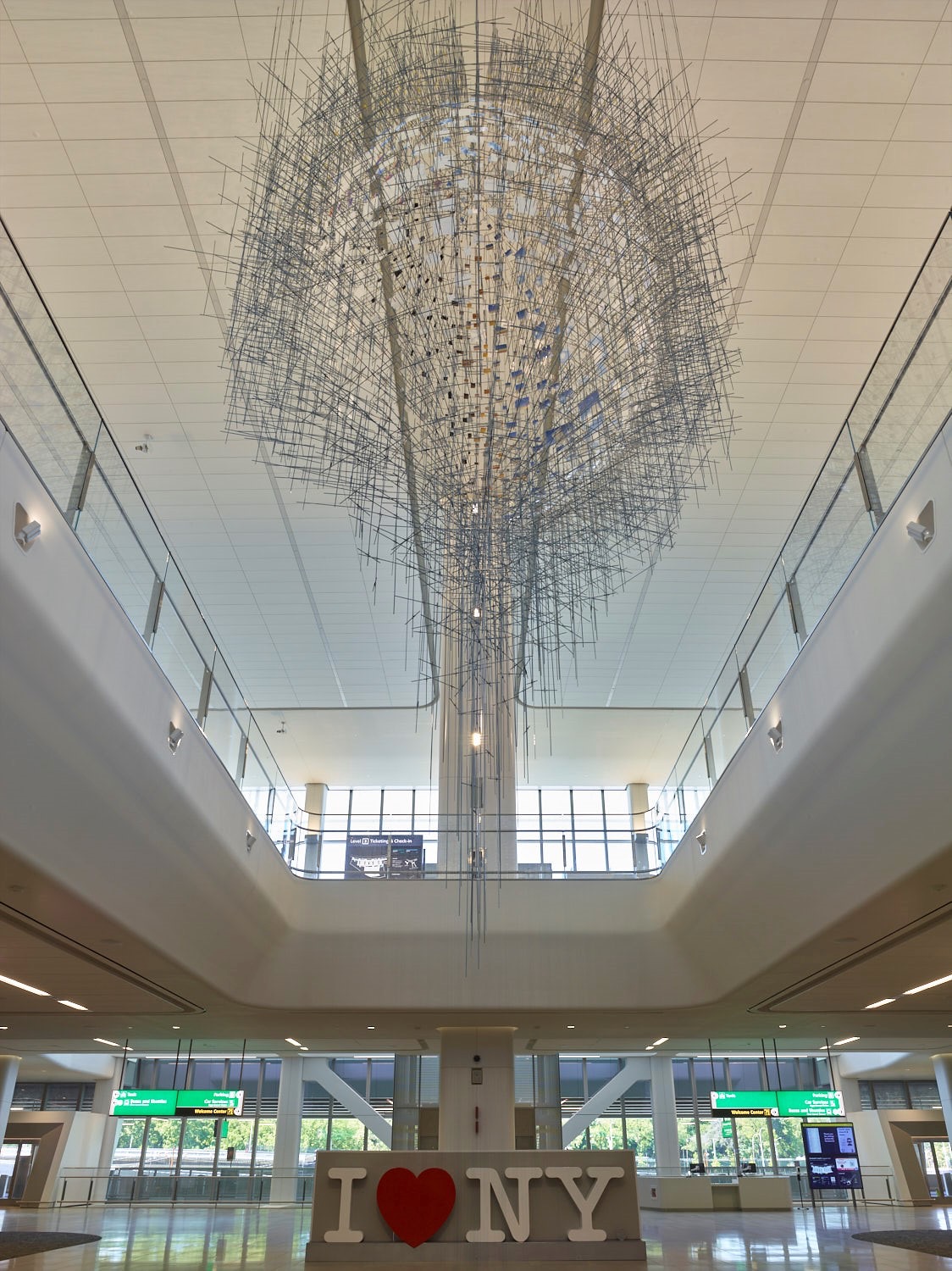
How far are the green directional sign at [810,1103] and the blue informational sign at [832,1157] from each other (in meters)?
0.54

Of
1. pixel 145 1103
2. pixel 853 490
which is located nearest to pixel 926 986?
pixel 853 490

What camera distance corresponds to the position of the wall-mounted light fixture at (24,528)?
4574 millimetres

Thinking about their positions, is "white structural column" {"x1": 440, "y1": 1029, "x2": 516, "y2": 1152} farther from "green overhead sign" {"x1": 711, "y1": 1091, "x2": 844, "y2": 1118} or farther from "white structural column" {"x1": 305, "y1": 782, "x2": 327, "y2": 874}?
"green overhead sign" {"x1": 711, "y1": 1091, "x2": 844, "y2": 1118}

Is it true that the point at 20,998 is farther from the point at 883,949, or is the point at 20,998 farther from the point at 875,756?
the point at 875,756

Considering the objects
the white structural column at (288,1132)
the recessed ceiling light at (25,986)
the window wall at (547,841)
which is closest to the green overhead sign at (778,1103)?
the white structural column at (288,1132)

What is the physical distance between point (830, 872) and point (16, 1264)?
6.98m

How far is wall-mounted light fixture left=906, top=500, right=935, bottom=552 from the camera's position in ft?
15.3

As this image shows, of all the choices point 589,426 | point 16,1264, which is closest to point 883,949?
point 589,426

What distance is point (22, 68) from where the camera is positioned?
622 cm

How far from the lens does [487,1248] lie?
9289 mm

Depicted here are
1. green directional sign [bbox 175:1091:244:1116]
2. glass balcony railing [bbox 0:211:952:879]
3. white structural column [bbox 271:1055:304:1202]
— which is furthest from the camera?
white structural column [bbox 271:1055:304:1202]

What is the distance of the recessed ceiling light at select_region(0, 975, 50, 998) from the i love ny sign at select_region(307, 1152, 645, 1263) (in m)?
3.54

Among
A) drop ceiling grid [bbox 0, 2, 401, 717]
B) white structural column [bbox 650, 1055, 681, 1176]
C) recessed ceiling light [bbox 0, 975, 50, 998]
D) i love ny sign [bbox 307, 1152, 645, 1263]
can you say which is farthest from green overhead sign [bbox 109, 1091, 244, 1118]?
i love ny sign [bbox 307, 1152, 645, 1263]

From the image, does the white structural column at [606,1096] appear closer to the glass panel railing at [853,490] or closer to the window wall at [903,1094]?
the window wall at [903,1094]
